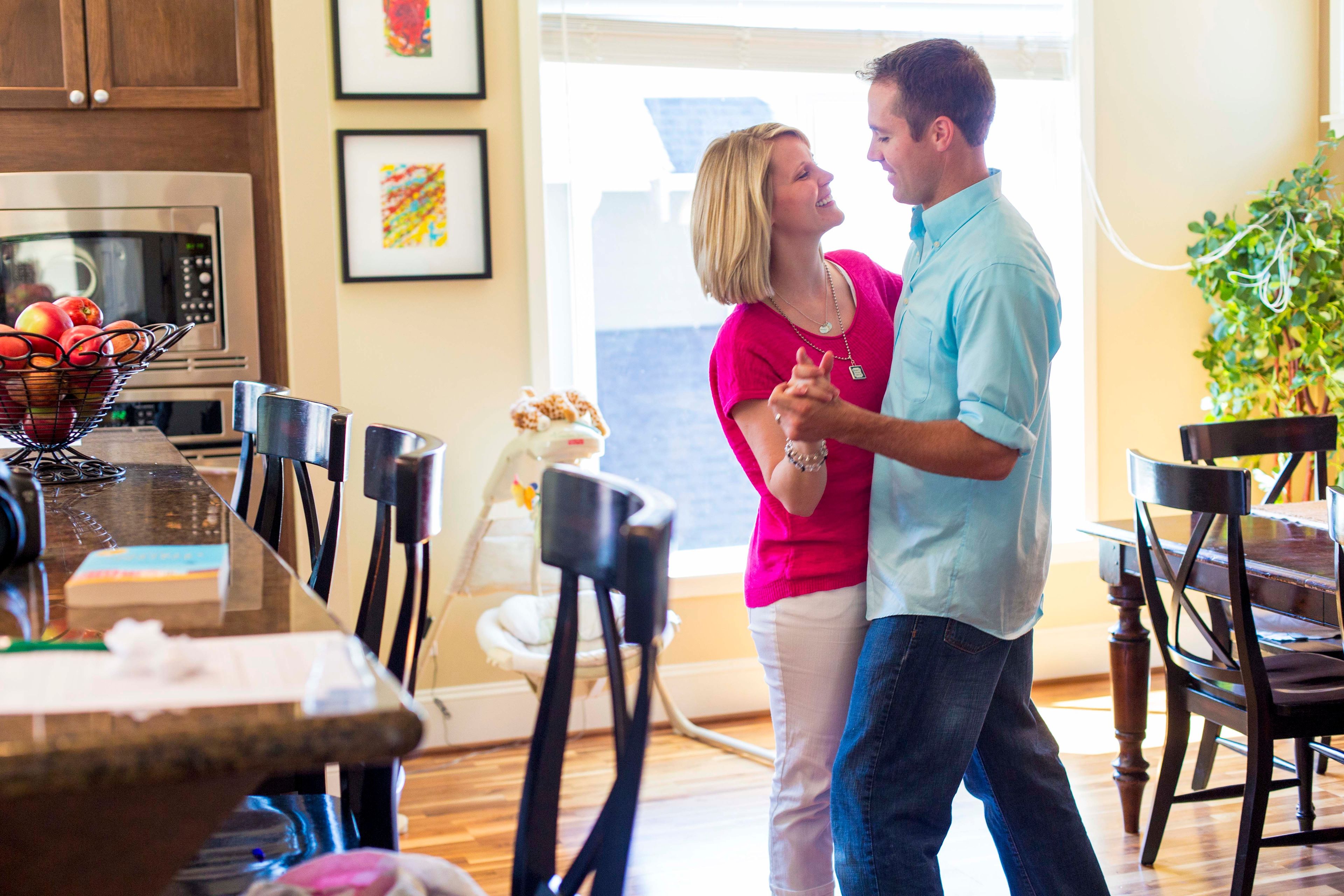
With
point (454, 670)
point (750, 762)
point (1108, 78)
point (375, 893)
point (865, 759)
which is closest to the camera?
point (375, 893)

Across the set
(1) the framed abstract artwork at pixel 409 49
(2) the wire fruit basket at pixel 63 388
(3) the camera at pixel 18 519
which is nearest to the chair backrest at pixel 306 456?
(2) the wire fruit basket at pixel 63 388

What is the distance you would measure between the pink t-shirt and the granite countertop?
2.31 feet

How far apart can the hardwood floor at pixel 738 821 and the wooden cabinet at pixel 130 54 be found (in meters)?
1.90

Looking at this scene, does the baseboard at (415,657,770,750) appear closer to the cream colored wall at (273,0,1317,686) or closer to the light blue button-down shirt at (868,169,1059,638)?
the cream colored wall at (273,0,1317,686)

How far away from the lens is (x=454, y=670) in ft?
11.5

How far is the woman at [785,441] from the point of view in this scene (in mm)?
1634

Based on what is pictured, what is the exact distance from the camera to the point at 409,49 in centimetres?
334

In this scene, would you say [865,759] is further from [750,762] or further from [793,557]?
[750,762]

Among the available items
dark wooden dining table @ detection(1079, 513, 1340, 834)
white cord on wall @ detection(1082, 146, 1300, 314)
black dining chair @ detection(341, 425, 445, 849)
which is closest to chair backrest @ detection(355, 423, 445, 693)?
black dining chair @ detection(341, 425, 445, 849)

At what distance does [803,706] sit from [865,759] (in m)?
0.16

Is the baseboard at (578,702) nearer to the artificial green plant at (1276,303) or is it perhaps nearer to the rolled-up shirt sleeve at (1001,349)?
the artificial green plant at (1276,303)

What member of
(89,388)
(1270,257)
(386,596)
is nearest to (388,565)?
(386,596)

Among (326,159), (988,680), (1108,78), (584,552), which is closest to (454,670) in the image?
(326,159)

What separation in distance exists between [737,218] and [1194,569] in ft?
4.65
